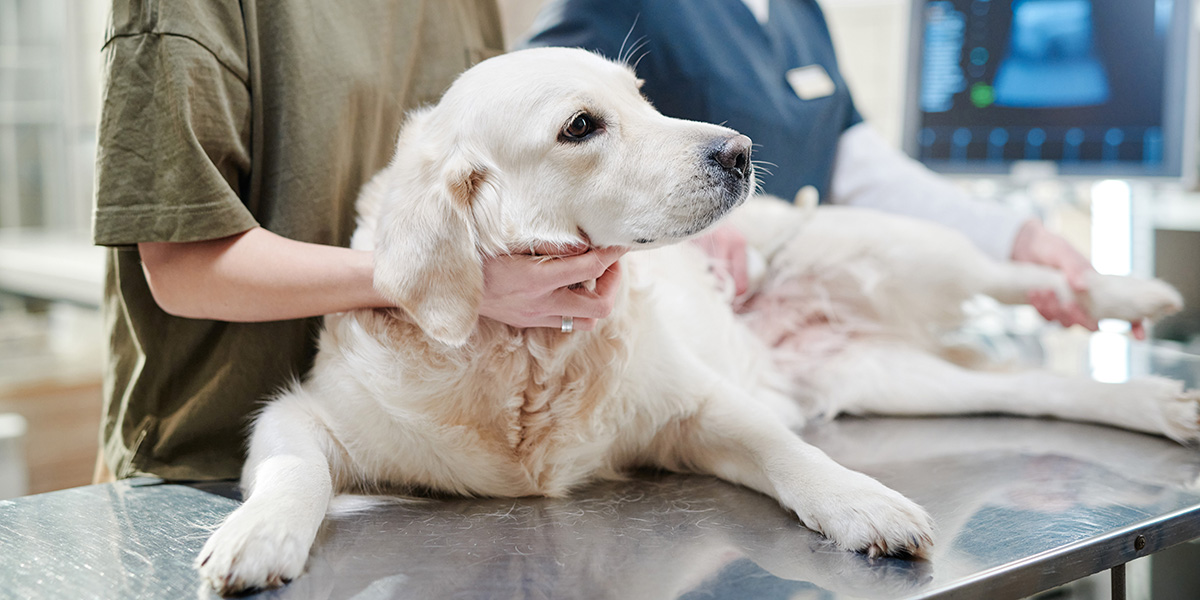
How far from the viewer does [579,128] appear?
95 cm

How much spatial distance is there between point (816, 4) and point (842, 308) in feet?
2.71

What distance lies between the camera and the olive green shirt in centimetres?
99

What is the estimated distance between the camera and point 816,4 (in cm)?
200

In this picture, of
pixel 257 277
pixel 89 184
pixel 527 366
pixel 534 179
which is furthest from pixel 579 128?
pixel 89 184

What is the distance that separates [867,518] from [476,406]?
1.48ft

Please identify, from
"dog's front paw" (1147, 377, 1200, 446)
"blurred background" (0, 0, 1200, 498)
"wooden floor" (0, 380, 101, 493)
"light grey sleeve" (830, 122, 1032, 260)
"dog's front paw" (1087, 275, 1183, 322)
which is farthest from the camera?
"wooden floor" (0, 380, 101, 493)

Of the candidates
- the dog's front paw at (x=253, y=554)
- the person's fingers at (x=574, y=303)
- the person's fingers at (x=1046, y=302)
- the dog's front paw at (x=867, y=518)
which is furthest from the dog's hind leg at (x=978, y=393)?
the dog's front paw at (x=253, y=554)

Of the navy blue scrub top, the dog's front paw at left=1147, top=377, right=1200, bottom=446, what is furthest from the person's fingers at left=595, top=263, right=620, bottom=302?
the dog's front paw at left=1147, top=377, right=1200, bottom=446

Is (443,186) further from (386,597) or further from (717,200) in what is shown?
(386,597)

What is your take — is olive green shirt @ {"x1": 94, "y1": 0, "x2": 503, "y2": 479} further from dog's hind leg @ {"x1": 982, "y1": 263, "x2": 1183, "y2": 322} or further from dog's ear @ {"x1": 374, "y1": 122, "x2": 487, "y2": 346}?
dog's hind leg @ {"x1": 982, "y1": 263, "x2": 1183, "y2": 322}

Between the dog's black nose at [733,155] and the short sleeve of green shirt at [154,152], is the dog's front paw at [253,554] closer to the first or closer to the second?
the short sleeve of green shirt at [154,152]

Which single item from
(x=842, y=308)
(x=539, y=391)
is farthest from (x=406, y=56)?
(x=842, y=308)

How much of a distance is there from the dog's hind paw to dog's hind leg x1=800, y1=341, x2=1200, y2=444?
54 centimetres

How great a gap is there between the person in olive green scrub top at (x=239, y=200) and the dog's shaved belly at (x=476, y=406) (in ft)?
0.16
